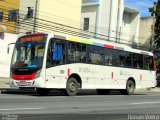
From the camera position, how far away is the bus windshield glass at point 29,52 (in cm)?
2178

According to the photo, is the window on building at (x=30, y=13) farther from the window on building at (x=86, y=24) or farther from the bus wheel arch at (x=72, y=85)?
the bus wheel arch at (x=72, y=85)

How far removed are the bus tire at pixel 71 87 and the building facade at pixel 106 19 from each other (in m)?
29.1

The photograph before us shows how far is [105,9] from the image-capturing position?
56.0 meters

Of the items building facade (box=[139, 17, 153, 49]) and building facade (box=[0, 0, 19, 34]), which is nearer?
building facade (box=[0, 0, 19, 34])

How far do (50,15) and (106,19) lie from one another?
11024 millimetres

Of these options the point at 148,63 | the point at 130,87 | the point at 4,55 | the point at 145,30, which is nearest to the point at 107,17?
the point at 145,30

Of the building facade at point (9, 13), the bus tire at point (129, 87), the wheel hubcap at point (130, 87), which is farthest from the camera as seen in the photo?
the building facade at point (9, 13)

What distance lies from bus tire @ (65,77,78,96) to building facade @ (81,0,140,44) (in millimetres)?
29148

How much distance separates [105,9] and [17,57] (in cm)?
3467

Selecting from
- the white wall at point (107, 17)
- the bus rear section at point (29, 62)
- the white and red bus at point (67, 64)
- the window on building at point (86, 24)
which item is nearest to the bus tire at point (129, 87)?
the white and red bus at point (67, 64)

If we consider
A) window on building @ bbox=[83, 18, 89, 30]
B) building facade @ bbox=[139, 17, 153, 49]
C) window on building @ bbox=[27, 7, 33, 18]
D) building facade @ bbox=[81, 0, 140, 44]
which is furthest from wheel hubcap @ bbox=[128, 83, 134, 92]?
building facade @ bbox=[139, 17, 153, 49]

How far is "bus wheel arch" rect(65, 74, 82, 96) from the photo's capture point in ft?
76.0

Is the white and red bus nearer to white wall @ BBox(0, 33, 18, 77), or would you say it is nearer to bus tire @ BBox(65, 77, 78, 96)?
bus tire @ BBox(65, 77, 78, 96)

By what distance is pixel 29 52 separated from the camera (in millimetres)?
22141
